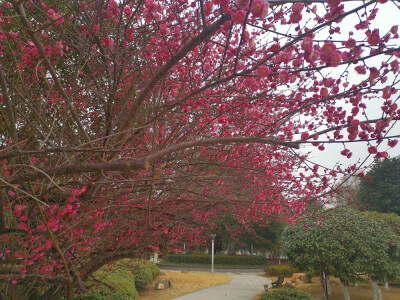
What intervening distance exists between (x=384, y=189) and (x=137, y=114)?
25.2 meters

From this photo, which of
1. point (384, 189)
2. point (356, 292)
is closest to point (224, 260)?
point (384, 189)

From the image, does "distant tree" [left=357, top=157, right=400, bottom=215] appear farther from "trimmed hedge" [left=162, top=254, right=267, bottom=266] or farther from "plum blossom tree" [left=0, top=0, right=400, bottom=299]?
"plum blossom tree" [left=0, top=0, right=400, bottom=299]

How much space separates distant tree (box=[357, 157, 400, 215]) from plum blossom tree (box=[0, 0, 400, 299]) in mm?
20143

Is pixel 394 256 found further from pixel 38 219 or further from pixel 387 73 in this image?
pixel 38 219

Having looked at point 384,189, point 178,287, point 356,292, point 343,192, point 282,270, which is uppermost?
point 384,189

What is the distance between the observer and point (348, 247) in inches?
386

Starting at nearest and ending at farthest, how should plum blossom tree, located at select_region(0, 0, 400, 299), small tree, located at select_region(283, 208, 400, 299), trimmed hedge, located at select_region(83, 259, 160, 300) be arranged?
1. plum blossom tree, located at select_region(0, 0, 400, 299)
2. trimmed hedge, located at select_region(83, 259, 160, 300)
3. small tree, located at select_region(283, 208, 400, 299)

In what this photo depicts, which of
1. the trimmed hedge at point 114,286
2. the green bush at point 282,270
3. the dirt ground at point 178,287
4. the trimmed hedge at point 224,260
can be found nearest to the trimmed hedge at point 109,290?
the trimmed hedge at point 114,286

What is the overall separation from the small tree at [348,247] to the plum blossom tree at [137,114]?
4.33 meters

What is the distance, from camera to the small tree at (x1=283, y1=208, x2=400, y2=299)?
957cm

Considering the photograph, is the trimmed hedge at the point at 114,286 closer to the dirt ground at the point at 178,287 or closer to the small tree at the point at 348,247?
the dirt ground at the point at 178,287

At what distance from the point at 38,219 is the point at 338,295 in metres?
13.7

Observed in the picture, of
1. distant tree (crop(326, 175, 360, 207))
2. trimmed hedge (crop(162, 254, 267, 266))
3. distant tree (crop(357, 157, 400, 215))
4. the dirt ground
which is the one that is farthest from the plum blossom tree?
trimmed hedge (crop(162, 254, 267, 266))

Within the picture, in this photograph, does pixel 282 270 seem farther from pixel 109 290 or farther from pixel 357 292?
pixel 109 290
